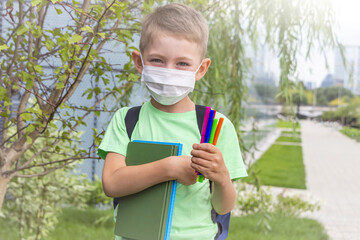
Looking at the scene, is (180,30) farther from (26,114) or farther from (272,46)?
(272,46)

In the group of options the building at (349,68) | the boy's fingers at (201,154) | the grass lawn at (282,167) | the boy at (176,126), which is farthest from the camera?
the grass lawn at (282,167)

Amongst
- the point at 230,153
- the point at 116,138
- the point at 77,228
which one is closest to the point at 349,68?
the point at 230,153

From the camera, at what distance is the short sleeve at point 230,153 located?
123 cm

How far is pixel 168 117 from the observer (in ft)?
4.18

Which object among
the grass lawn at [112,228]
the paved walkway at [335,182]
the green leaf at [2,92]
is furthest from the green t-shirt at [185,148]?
the paved walkway at [335,182]

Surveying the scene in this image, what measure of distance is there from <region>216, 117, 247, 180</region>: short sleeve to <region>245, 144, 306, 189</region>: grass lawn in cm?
582

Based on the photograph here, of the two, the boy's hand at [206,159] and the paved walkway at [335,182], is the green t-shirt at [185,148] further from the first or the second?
the paved walkway at [335,182]

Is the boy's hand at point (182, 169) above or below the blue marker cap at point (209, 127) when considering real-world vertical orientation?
below

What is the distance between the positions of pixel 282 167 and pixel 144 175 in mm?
10345

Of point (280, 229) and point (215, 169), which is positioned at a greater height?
point (215, 169)

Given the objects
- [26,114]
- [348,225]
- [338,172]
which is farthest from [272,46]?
[338,172]

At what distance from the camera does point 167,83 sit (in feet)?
4.11

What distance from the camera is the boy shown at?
119cm

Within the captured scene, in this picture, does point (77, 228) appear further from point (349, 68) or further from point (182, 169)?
point (182, 169)
